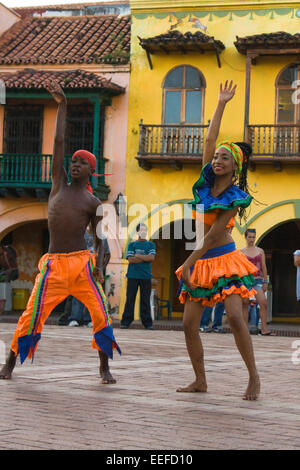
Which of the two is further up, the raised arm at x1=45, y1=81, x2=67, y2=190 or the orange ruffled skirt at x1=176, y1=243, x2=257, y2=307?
the raised arm at x1=45, y1=81, x2=67, y2=190

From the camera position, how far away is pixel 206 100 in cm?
2341

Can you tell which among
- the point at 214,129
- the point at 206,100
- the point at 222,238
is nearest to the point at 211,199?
the point at 222,238

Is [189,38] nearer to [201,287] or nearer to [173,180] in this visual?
[173,180]

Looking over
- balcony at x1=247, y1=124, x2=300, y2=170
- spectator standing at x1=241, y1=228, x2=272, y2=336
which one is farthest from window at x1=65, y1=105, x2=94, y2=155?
spectator standing at x1=241, y1=228, x2=272, y2=336

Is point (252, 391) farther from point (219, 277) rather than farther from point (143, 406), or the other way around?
point (143, 406)

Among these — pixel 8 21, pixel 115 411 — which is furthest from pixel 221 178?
pixel 8 21

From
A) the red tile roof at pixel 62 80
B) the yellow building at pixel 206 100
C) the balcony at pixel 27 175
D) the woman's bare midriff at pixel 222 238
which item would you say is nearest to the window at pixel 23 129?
the balcony at pixel 27 175

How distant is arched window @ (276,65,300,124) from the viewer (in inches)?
901

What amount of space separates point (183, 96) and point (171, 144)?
133 cm

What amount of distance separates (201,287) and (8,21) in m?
22.0

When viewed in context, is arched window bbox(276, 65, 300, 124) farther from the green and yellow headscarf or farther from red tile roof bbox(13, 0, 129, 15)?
the green and yellow headscarf

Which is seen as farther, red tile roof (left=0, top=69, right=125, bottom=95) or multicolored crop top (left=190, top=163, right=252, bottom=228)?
red tile roof (left=0, top=69, right=125, bottom=95)

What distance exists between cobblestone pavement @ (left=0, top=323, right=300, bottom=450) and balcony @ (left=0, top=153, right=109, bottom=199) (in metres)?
14.3
